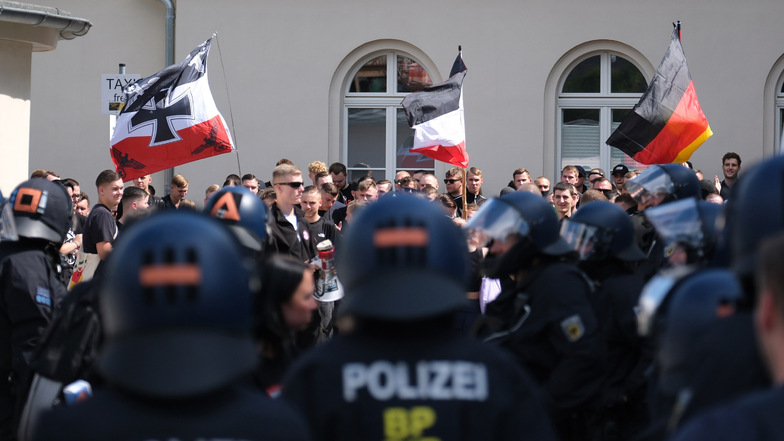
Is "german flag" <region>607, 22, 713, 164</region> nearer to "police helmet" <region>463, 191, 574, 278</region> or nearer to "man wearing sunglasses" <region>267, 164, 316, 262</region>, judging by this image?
"man wearing sunglasses" <region>267, 164, 316, 262</region>

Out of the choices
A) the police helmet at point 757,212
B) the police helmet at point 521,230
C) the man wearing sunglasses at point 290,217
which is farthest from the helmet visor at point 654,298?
the man wearing sunglasses at point 290,217

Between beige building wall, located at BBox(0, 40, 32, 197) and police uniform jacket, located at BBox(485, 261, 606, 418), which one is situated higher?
beige building wall, located at BBox(0, 40, 32, 197)

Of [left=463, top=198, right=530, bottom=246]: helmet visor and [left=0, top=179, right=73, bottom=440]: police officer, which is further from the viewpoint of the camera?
[left=0, top=179, right=73, bottom=440]: police officer

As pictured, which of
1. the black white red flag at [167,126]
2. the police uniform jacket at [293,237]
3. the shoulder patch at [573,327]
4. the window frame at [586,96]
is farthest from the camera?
the window frame at [586,96]

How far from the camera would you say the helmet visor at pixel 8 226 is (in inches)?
183

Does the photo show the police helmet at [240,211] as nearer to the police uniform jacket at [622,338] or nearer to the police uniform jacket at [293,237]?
the police uniform jacket at [622,338]

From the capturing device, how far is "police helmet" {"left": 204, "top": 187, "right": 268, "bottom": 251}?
4395 millimetres

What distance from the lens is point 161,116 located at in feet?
27.9

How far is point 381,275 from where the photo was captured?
2.21m

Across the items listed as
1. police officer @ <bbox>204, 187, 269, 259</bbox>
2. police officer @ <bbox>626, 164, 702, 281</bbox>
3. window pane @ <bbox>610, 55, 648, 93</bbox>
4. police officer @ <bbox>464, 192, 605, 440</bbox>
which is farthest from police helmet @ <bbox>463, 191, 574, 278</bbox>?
window pane @ <bbox>610, 55, 648, 93</bbox>

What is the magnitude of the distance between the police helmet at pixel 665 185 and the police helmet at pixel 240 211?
7.83 feet

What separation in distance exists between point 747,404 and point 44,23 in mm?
9563

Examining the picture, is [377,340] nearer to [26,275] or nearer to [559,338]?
[559,338]

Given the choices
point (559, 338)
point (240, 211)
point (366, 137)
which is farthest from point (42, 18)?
point (559, 338)
